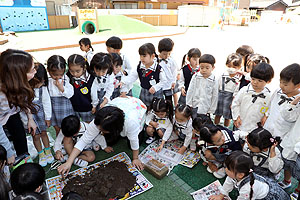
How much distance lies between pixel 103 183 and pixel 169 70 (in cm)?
200

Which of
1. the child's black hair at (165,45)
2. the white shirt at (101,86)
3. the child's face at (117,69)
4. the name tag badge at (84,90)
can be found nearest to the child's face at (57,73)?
the name tag badge at (84,90)

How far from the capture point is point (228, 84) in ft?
9.80

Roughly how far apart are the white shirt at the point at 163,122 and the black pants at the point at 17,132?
1562mm

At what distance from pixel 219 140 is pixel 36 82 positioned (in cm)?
209

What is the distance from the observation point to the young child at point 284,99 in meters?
1.99

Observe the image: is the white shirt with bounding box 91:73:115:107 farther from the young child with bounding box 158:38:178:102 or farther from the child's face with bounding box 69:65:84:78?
the young child with bounding box 158:38:178:102

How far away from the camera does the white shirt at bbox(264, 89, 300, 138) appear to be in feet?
6.89

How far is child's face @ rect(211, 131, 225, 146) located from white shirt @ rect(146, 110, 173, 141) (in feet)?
2.21

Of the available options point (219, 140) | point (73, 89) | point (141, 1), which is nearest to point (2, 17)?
point (141, 1)

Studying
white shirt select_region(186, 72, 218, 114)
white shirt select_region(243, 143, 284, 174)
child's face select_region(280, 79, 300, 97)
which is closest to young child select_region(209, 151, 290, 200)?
white shirt select_region(243, 143, 284, 174)

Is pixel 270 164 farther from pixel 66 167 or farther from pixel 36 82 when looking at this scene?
pixel 36 82

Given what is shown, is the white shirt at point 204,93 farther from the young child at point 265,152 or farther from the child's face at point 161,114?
the young child at point 265,152

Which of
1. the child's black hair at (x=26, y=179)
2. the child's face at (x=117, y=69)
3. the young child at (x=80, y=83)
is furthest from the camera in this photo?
the child's face at (x=117, y=69)

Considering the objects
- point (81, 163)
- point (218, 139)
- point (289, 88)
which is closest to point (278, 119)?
point (289, 88)
